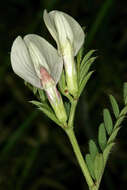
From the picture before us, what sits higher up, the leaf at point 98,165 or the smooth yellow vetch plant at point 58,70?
the smooth yellow vetch plant at point 58,70

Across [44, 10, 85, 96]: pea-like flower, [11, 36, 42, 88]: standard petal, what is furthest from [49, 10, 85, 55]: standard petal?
[11, 36, 42, 88]: standard petal

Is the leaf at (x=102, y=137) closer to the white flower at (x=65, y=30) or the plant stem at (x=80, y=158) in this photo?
the plant stem at (x=80, y=158)

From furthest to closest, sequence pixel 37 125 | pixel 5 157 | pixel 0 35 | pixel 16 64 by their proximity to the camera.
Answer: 1. pixel 0 35
2. pixel 37 125
3. pixel 5 157
4. pixel 16 64

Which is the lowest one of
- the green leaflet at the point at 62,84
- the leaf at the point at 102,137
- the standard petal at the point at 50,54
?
the leaf at the point at 102,137

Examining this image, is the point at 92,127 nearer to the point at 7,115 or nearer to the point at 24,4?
the point at 7,115

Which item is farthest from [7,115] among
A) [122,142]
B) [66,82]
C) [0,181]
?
[66,82]

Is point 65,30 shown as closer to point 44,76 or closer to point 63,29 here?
point 63,29

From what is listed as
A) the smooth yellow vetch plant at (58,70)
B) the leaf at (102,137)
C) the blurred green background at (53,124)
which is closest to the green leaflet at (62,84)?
the smooth yellow vetch plant at (58,70)
